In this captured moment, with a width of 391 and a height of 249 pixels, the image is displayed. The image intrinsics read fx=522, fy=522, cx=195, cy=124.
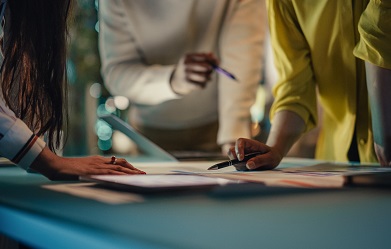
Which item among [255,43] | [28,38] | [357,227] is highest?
[255,43]

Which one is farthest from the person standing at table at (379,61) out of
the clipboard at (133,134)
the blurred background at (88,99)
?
the blurred background at (88,99)

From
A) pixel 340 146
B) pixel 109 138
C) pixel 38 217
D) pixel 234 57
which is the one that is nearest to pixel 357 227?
pixel 38 217

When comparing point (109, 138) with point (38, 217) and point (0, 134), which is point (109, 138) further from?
point (38, 217)

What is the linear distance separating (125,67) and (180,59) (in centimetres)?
22

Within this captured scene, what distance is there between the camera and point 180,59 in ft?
6.69

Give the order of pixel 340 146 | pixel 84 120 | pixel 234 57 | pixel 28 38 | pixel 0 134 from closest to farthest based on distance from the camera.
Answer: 1. pixel 0 134
2. pixel 28 38
3. pixel 340 146
4. pixel 234 57
5. pixel 84 120

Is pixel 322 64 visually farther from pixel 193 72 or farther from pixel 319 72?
pixel 193 72

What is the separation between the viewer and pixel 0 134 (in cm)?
72

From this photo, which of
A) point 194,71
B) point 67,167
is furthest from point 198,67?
point 67,167

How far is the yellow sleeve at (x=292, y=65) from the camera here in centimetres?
122

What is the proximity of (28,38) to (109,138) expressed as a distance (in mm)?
1855

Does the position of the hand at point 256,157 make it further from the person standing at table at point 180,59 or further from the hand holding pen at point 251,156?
the person standing at table at point 180,59

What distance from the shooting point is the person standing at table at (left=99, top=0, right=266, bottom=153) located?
2055 mm

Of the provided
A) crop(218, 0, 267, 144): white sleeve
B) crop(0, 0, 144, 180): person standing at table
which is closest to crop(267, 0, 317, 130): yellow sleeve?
crop(0, 0, 144, 180): person standing at table
